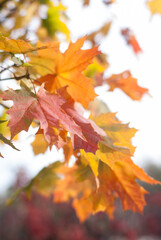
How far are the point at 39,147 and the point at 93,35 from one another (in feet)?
3.99

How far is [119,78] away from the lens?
104cm

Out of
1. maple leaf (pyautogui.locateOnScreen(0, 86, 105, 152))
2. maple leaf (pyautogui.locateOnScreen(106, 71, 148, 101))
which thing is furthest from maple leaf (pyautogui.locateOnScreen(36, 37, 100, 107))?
maple leaf (pyautogui.locateOnScreen(106, 71, 148, 101))

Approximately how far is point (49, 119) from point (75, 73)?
23 centimetres

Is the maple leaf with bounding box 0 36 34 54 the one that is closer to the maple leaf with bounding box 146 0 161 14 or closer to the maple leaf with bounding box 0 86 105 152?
the maple leaf with bounding box 0 86 105 152

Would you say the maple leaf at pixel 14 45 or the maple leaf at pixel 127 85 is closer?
the maple leaf at pixel 14 45

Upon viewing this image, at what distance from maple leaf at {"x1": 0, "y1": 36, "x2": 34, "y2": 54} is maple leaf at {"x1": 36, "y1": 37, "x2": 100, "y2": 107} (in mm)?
98

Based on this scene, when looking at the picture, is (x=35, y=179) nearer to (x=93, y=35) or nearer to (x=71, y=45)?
(x=71, y=45)

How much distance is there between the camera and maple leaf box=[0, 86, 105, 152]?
0.48 metres

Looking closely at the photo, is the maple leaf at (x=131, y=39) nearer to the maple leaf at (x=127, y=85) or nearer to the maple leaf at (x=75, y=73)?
the maple leaf at (x=127, y=85)

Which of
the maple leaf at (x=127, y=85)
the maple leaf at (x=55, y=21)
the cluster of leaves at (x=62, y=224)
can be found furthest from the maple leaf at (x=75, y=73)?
the cluster of leaves at (x=62, y=224)

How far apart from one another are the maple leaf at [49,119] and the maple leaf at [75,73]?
5.1 inches

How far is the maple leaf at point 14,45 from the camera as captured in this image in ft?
1.77

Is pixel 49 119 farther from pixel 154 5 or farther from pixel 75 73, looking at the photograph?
pixel 154 5

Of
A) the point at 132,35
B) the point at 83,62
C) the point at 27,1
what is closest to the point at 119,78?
the point at 83,62
